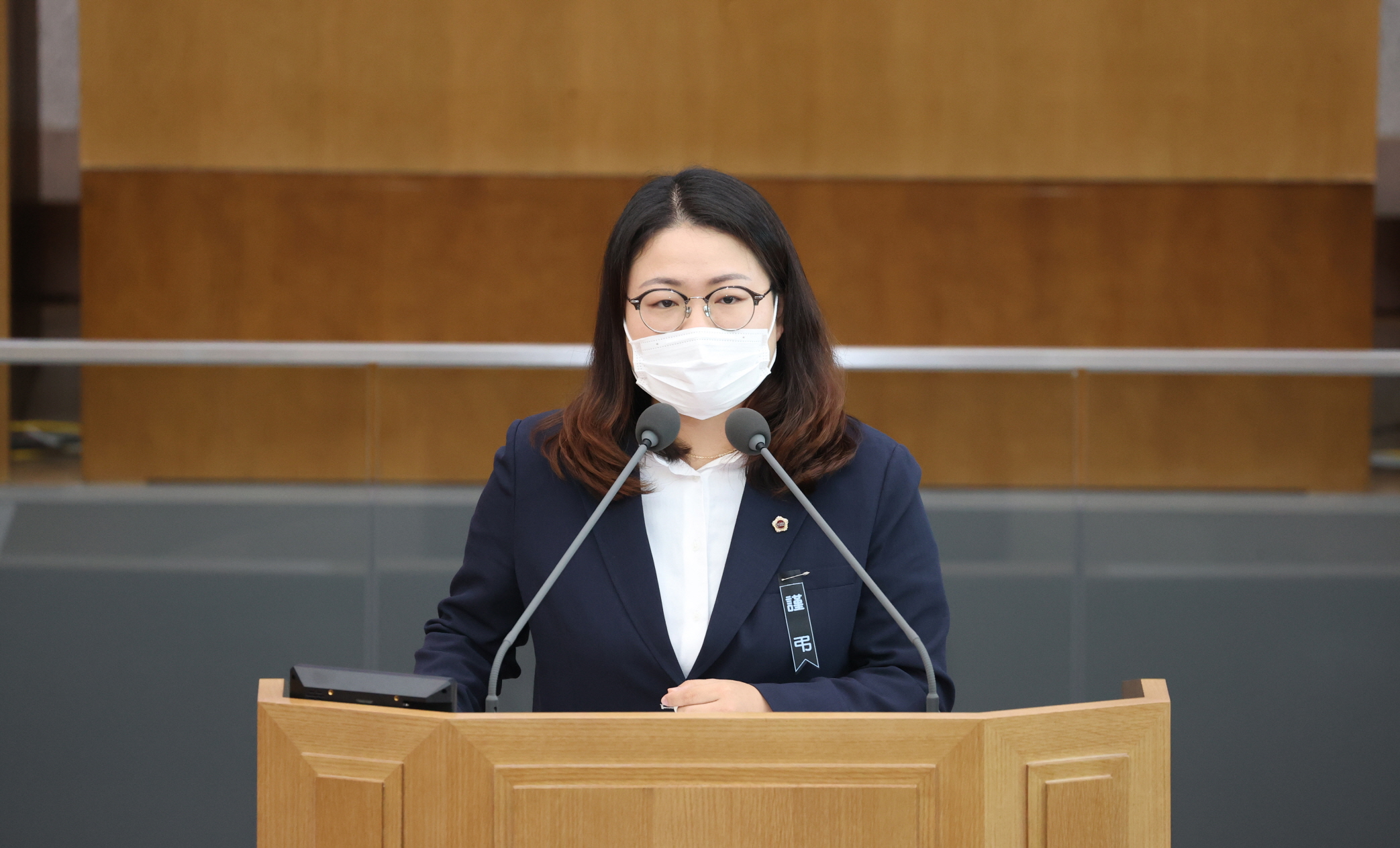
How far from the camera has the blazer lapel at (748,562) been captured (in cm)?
141

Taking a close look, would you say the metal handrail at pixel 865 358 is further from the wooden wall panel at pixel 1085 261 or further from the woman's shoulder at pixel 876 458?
the wooden wall panel at pixel 1085 261

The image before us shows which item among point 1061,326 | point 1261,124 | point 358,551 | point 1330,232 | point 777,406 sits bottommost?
point 358,551

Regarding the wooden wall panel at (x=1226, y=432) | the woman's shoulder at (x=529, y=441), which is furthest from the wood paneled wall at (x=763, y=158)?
the woman's shoulder at (x=529, y=441)

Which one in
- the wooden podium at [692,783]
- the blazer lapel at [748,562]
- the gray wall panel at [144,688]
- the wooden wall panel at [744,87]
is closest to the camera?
the wooden podium at [692,783]

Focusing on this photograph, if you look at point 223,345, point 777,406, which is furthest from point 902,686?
point 223,345

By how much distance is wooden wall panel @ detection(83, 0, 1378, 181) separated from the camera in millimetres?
4227

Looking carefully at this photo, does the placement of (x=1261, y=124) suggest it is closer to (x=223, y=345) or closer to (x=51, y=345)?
(x=223, y=345)

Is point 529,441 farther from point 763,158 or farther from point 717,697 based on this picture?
point 763,158

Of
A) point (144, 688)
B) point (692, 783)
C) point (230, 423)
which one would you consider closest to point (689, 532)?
point (692, 783)

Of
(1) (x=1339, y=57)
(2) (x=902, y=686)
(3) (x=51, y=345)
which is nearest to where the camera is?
(2) (x=902, y=686)

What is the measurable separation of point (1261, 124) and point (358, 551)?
3.48m

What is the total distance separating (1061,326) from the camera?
169 inches

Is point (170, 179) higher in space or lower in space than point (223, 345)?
higher

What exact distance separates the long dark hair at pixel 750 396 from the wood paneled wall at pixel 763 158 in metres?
2.76
